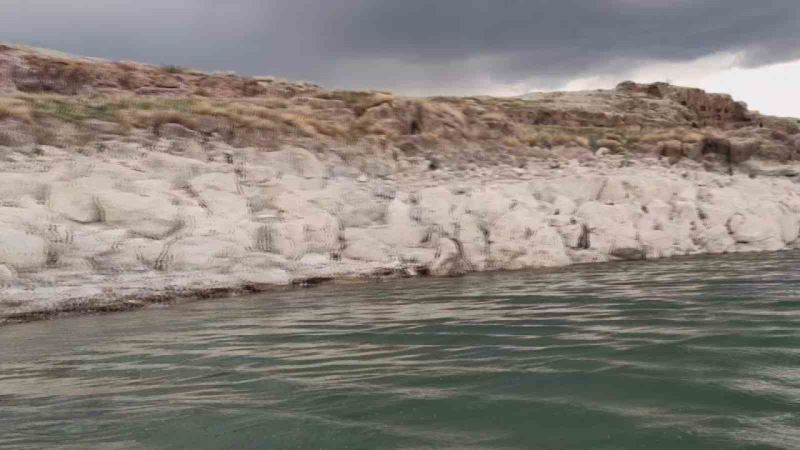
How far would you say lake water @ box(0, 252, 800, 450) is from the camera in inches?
129

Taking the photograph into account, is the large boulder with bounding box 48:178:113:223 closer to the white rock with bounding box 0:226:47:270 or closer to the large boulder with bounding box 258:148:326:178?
the white rock with bounding box 0:226:47:270

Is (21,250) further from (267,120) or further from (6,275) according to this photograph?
(267,120)

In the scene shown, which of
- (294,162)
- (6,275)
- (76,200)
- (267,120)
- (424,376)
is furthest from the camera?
(267,120)

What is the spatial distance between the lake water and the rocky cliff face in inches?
83.5

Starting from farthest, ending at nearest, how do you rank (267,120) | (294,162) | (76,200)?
(267,120)
(294,162)
(76,200)

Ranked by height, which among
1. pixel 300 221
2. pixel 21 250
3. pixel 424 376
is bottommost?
pixel 424 376

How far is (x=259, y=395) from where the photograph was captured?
4129 mm

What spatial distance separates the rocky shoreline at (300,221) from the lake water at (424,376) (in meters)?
1.79

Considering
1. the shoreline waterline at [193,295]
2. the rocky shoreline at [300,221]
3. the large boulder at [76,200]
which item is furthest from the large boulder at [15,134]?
the shoreline waterline at [193,295]

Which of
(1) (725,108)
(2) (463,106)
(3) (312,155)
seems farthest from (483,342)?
(1) (725,108)

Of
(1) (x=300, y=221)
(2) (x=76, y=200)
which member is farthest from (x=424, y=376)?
(2) (x=76, y=200)

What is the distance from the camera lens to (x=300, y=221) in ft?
42.1

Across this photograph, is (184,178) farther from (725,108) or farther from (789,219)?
(725,108)

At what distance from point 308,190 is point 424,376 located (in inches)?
420
